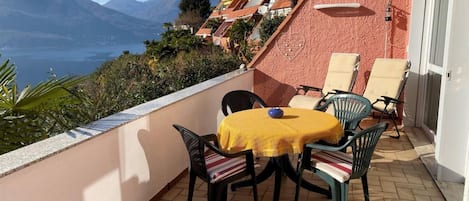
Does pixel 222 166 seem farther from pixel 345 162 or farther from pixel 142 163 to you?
pixel 345 162

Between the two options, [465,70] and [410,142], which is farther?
[410,142]

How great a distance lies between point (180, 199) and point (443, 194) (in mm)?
2433

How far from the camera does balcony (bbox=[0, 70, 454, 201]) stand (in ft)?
6.82

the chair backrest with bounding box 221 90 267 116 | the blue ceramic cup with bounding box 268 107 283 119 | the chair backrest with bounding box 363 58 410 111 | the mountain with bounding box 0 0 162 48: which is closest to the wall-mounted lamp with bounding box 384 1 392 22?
the chair backrest with bounding box 363 58 410 111

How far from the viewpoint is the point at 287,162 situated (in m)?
3.31

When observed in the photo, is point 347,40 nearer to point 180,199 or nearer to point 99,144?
point 180,199

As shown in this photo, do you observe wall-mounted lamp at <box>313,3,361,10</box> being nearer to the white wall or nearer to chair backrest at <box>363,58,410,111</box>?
chair backrest at <box>363,58,410,111</box>

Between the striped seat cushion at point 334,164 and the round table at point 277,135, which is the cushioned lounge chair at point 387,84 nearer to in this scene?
the round table at point 277,135

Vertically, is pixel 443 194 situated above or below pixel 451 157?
below

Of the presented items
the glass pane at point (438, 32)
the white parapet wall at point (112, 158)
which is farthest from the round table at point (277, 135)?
the glass pane at point (438, 32)

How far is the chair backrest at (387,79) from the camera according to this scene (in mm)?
5508

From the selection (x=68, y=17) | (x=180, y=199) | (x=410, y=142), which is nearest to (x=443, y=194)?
(x=410, y=142)

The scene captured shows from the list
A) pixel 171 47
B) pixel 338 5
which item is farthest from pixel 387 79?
pixel 171 47

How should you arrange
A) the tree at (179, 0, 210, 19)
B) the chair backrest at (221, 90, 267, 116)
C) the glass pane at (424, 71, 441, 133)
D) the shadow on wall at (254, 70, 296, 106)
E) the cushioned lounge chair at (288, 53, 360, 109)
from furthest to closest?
the tree at (179, 0, 210, 19)
the shadow on wall at (254, 70, 296, 106)
the cushioned lounge chair at (288, 53, 360, 109)
the glass pane at (424, 71, 441, 133)
the chair backrest at (221, 90, 267, 116)
